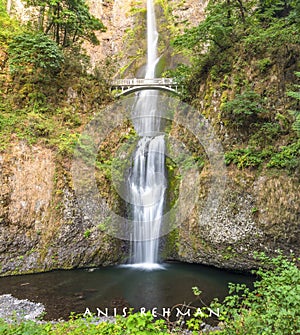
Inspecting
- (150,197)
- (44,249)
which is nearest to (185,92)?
(150,197)

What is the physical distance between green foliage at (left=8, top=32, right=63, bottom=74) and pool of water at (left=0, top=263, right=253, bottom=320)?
863 centimetres

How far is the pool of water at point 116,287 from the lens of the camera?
6.62 metres

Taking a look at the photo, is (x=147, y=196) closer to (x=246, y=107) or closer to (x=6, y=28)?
(x=246, y=107)

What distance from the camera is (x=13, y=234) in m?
8.62

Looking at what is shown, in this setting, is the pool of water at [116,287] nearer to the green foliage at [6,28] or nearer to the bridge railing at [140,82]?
the green foliage at [6,28]

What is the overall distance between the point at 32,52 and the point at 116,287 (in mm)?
10080

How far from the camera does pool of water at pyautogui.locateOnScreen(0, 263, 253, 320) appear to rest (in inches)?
261

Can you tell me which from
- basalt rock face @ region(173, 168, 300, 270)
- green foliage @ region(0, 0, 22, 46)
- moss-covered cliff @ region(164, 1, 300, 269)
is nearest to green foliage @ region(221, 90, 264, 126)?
moss-covered cliff @ region(164, 1, 300, 269)

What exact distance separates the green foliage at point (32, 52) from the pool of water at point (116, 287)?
863 centimetres

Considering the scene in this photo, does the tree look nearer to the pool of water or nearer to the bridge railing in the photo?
the bridge railing

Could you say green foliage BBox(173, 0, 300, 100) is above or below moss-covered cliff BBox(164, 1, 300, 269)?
above

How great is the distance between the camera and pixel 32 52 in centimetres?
1105

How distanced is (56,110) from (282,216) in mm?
10031

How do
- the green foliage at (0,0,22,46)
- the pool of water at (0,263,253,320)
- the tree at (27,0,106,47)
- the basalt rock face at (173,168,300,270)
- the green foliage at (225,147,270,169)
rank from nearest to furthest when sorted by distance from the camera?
the pool of water at (0,263,253,320) < the basalt rock face at (173,168,300,270) < the green foliage at (225,147,270,169) < the green foliage at (0,0,22,46) < the tree at (27,0,106,47)
